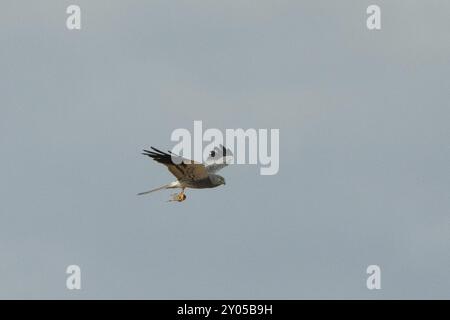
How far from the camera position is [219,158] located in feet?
275

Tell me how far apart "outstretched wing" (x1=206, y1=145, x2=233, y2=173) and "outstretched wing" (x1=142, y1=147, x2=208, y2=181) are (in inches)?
170

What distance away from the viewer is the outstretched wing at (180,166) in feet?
250

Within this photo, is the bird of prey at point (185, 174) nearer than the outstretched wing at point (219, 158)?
Yes

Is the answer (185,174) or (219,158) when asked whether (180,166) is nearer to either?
(185,174)

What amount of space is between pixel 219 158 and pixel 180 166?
24.7 feet

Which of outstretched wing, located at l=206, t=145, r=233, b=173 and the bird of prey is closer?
the bird of prey

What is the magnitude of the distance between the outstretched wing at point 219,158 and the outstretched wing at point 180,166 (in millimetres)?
4322

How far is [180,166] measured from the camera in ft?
251

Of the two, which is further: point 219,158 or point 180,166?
point 219,158

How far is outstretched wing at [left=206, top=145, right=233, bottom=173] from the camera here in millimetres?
82562

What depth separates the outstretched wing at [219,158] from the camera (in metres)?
82.6

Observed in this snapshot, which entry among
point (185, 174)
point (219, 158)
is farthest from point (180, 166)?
point (219, 158)
